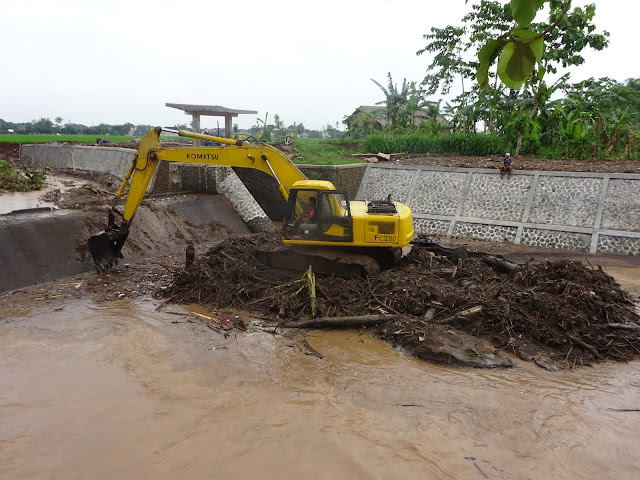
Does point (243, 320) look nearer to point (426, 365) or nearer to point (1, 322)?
point (426, 365)

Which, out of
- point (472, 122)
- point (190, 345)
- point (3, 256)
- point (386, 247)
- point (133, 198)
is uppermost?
point (472, 122)

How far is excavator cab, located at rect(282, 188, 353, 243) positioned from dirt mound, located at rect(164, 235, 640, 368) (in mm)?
839

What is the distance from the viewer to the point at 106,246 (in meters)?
9.59

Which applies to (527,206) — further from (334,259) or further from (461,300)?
(334,259)

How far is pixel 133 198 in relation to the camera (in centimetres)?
941

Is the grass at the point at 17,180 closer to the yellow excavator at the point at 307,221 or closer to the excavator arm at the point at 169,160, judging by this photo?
the yellow excavator at the point at 307,221

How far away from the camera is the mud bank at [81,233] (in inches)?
359

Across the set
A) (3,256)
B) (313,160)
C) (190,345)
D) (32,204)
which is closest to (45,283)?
(3,256)

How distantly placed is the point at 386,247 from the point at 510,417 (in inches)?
163

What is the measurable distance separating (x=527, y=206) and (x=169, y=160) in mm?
10554

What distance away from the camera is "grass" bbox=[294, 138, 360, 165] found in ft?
57.9

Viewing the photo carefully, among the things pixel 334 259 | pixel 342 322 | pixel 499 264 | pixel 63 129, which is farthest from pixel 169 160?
pixel 63 129

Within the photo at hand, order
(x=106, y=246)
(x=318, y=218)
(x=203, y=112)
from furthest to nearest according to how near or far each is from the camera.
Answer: (x=203, y=112) < (x=106, y=246) < (x=318, y=218)

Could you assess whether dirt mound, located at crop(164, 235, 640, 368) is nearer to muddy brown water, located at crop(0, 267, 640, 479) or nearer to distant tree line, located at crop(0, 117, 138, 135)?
muddy brown water, located at crop(0, 267, 640, 479)
